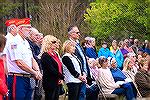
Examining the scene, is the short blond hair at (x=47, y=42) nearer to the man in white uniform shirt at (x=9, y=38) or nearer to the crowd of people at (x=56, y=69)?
the crowd of people at (x=56, y=69)

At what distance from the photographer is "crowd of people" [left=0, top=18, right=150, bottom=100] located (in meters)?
7.98

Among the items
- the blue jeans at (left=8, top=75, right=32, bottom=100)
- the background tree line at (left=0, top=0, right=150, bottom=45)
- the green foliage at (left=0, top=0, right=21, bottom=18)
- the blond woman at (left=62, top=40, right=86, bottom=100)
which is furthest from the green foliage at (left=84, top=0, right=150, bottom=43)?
the green foliage at (left=0, top=0, right=21, bottom=18)

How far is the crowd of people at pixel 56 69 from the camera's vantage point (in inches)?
314

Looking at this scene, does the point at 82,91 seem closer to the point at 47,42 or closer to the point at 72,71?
the point at 72,71

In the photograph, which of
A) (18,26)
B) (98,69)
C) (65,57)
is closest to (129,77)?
(98,69)

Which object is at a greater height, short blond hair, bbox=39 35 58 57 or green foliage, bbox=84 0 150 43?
green foliage, bbox=84 0 150 43

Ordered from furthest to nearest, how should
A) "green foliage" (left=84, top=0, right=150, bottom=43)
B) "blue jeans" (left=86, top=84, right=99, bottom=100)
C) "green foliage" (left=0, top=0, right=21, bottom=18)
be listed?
"green foliage" (left=0, top=0, right=21, bottom=18) → "green foliage" (left=84, top=0, right=150, bottom=43) → "blue jeans" (left=86, top=84, right=99, bottom=100)

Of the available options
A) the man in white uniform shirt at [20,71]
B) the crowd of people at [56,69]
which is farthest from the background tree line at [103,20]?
the man in white uniform shirt at [20,71]

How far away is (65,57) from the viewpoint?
9.37 m

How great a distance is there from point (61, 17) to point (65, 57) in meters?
8.51

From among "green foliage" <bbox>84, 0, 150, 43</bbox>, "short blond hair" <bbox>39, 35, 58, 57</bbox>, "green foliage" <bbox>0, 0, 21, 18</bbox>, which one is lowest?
"short blond hair" <bbox>39, 35, 58, 57</bbox>

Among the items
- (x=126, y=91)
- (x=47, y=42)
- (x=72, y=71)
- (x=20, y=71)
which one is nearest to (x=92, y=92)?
(x=126, y=91)

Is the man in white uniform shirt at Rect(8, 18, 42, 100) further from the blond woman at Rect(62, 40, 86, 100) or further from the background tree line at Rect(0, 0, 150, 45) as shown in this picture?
the background tree line at Rect(0, 0, 150, 45)

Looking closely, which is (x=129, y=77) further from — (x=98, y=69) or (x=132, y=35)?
(x=132, y=35)
